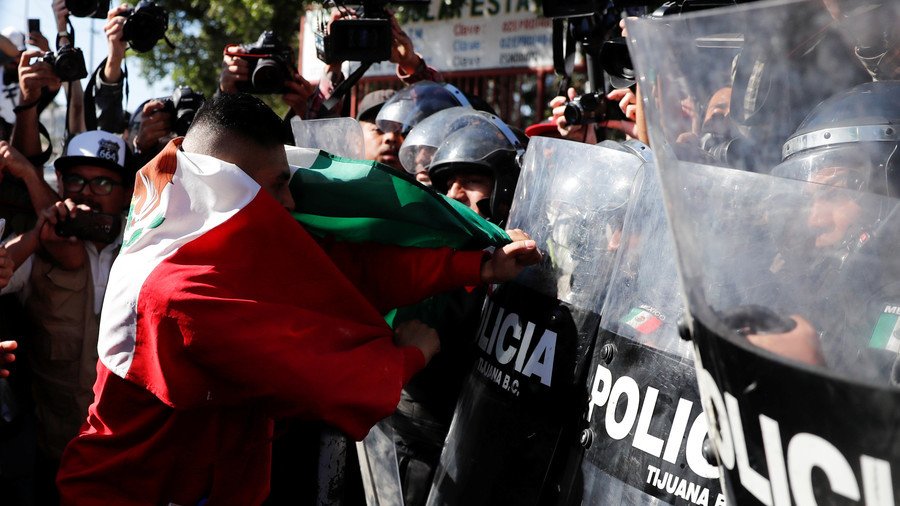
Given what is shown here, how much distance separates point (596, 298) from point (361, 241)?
817 mm

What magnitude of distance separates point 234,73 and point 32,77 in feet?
3.09

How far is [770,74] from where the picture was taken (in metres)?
1.42

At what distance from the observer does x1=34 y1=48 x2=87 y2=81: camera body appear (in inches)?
174

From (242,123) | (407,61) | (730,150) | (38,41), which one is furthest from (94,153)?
(730,150)

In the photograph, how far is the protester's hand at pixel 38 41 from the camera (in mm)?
5156

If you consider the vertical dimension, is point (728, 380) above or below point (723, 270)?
below

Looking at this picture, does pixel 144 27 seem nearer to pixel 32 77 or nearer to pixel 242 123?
pixel 32 77

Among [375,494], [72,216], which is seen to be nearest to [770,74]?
[375,494]

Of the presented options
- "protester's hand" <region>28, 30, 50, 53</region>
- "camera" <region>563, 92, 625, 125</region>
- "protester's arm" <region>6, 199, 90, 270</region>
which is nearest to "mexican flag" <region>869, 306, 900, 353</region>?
"camera" <region>563, 92, 625, 125</region>

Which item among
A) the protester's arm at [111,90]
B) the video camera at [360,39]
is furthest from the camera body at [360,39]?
the protester's arm at [111,90]

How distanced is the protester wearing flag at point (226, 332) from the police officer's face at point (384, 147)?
2071mm

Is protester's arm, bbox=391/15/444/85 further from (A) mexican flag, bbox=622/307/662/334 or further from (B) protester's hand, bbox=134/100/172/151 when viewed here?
(A) mexican flag, bbox=622/307/662/334

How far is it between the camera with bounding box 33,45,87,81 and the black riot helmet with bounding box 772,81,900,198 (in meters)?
3.71

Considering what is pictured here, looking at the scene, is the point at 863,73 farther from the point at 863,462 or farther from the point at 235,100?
the point at 235,100
